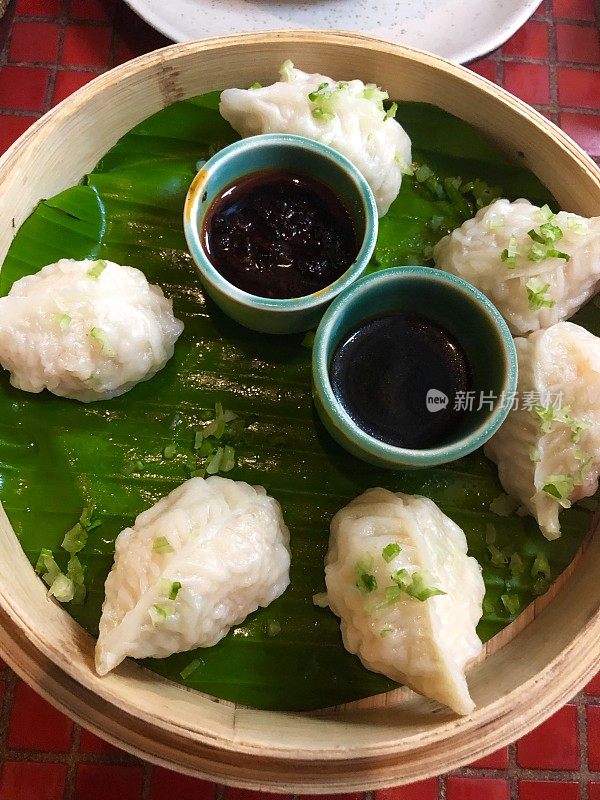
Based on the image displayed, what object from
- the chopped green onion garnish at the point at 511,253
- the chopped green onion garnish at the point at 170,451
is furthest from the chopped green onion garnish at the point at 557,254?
the chopped green onion garnish at the point at 170,451

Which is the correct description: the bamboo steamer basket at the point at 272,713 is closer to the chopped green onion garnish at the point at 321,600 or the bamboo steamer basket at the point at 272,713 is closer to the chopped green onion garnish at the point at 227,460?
the chopped green onion garnish at the point at 321,600

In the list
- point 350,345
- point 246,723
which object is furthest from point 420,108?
point 246,723

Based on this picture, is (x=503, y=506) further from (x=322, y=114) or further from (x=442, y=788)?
(x=322, y=114)

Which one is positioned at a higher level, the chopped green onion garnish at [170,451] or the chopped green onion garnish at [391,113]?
the chopped green onion garnish at [391,113]

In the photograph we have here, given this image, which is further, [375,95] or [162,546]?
[375,95]

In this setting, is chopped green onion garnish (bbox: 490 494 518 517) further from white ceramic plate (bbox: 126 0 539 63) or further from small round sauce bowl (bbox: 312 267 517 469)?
white ceramic plate (bbox: 126 0 539 63)

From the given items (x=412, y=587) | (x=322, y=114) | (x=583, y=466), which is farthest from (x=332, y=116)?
(x=412, y=587)

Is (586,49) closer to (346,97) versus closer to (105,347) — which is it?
(346,97)
